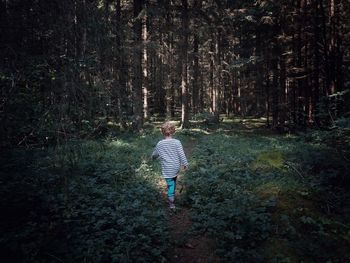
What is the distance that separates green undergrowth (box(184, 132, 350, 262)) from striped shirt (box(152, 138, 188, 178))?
103cm

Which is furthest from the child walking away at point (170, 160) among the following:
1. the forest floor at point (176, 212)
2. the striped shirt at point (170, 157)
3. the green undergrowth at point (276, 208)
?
the green undergrowth at point (276, 208)

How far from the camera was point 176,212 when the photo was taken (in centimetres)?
820

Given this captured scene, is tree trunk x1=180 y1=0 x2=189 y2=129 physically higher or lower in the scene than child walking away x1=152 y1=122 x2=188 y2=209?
higher

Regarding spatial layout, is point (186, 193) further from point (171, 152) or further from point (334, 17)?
point (334, 17)

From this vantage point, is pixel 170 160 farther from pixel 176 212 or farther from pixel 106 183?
pixel 106 183

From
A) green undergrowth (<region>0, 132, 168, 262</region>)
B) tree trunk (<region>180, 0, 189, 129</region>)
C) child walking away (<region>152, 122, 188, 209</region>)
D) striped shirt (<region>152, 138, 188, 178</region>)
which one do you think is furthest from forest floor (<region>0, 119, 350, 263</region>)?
tree trunk (<region>180, 0, 189, 129</region>)

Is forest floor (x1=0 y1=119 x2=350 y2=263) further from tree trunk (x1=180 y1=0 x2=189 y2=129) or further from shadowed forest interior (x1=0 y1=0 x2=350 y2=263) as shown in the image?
tree trunk (x1=180 y1=0 x2=189 y2=129)

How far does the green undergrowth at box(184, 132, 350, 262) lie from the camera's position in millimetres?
5949

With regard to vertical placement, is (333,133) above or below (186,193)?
above

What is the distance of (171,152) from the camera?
841 centimetres

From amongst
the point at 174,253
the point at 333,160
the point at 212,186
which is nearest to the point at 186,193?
the point at 212,186

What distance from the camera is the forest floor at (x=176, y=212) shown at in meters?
5.70

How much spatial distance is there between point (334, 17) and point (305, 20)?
1874 mm

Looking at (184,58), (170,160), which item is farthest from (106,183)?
(184,58)
